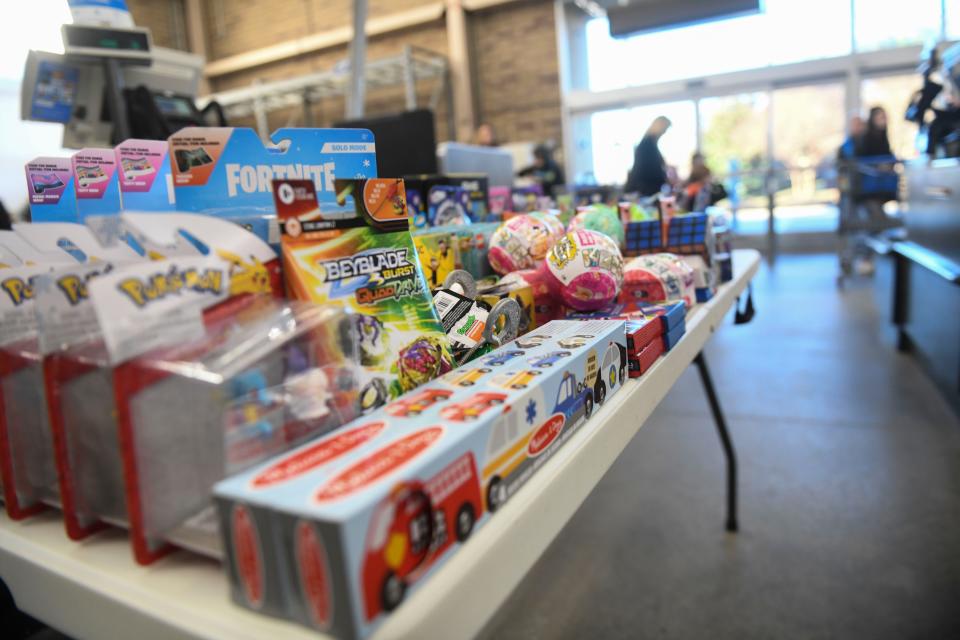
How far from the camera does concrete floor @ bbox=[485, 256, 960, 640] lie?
5.46 ft

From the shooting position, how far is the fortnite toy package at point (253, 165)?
69 cm

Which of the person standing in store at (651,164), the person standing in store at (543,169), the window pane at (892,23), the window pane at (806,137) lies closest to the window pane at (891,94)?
the window pane at (806,137)

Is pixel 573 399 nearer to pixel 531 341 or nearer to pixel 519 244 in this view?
pixel 531 341

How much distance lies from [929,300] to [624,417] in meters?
3.02

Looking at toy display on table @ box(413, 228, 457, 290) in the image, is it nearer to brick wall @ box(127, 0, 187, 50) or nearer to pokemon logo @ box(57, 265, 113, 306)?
pokemon logo @ box(57, 265, 113, 306)

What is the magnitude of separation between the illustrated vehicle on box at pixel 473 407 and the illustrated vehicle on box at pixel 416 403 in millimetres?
26

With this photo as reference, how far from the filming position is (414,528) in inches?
16.9

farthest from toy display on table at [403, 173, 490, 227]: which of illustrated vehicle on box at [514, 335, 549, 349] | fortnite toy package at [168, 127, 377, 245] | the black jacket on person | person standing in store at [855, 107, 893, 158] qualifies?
person standing in store at [855, 107, 893, 158]

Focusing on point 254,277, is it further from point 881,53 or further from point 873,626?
point 881,53

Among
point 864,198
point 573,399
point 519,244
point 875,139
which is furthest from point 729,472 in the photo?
point 875,139

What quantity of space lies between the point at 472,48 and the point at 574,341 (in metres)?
9.40

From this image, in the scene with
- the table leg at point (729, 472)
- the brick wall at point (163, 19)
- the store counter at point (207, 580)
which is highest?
the brick wall at point (163, 19)

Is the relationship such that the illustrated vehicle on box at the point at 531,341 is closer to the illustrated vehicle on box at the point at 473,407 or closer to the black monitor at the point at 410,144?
the illustrated vehicle on box at the point at 473,407

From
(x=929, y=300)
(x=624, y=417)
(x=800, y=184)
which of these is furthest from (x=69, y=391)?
(x=800, y=184)
